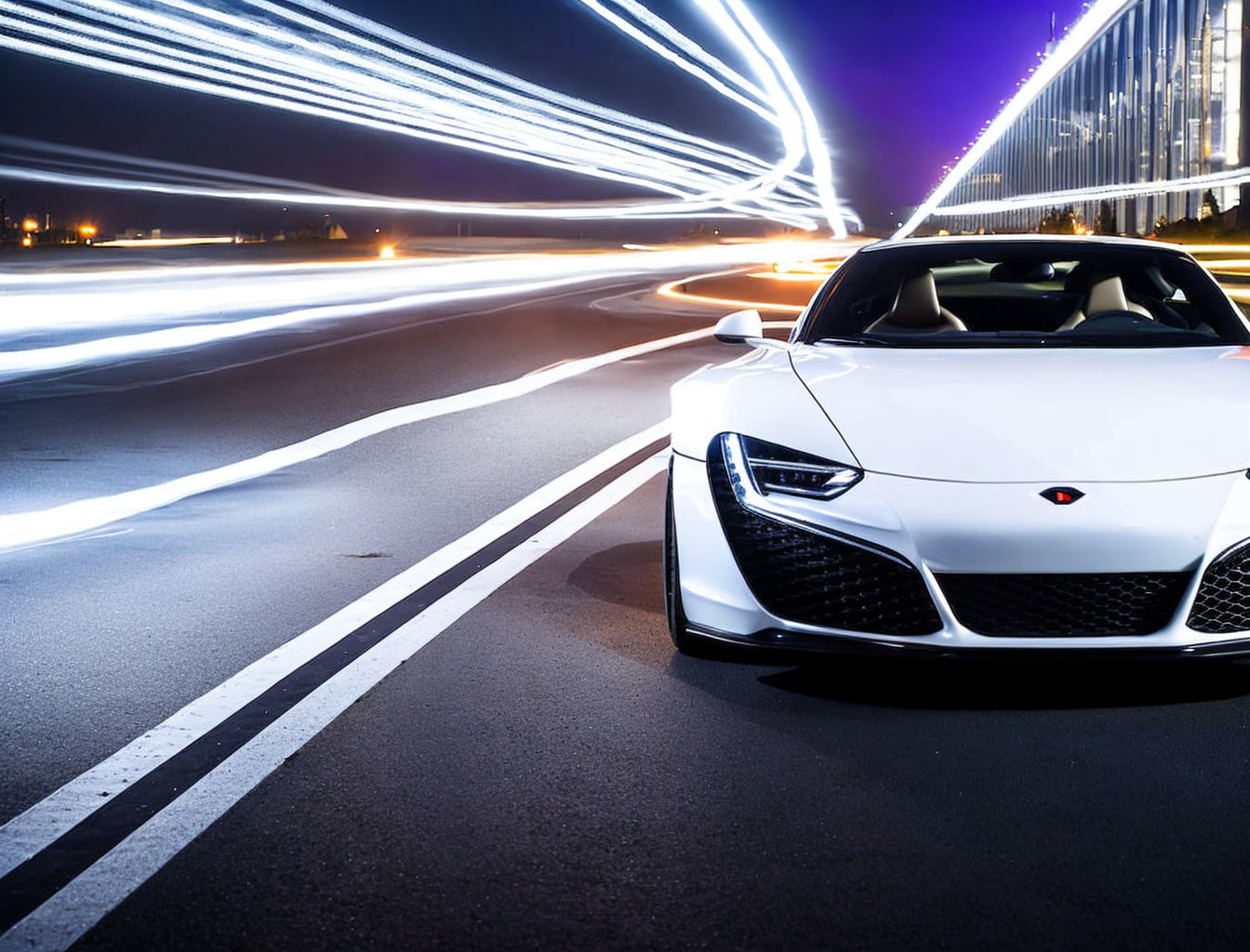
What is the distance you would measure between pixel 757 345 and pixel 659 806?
3.07 meters

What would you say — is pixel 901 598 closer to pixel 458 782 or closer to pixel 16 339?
pixel 458 782

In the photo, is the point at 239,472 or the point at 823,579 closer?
the point at 823,579

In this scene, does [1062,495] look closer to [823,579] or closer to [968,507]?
[968,507]

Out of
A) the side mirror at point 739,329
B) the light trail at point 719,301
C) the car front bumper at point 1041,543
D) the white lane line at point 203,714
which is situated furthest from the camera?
the light trail at point 719,301

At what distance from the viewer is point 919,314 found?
618 centimetres

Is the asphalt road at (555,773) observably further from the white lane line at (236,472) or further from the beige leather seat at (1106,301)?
the beige leather seat at (1106,301)

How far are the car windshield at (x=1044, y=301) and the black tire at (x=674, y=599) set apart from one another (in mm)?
1231

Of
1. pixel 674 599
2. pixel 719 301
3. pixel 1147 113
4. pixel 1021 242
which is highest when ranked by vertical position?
pixel 1147 113

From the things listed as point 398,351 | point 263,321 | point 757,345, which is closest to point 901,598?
point 757,345

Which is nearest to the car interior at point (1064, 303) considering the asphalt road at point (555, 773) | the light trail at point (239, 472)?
the asphalt road at point (555, 773)

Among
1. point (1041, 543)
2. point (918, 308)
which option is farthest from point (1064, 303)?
point (1041, 543)

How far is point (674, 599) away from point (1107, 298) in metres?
2.53

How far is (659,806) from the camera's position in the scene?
3730 millimetres

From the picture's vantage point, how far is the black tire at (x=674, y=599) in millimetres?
4816
